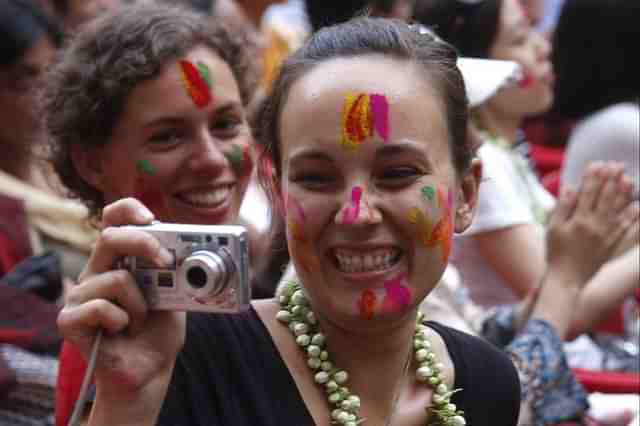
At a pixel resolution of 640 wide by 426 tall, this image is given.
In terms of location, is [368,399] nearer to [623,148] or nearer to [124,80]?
[124,80]

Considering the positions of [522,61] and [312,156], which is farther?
[522,61]

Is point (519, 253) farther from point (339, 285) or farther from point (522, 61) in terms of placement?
point (339, 285)

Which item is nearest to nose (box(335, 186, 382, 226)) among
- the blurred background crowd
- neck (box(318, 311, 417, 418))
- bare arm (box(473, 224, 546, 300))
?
neck (box(318, 311, 417, 418))

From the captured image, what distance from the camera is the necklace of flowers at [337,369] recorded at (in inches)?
59.1

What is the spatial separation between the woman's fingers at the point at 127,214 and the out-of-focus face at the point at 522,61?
2205 mm

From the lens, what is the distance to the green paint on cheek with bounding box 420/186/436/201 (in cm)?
149

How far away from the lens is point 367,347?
1558 mm

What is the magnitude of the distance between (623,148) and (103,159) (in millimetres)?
1640

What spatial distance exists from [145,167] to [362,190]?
2.49 ft

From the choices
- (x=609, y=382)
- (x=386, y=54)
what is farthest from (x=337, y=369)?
(x=609, y=382)

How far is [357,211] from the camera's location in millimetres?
1413

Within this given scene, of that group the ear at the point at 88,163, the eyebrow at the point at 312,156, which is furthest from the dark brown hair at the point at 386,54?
the ear at the point at 88,163

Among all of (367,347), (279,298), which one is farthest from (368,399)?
(279,298)

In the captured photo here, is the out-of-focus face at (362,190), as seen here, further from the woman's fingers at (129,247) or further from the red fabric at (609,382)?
the red fabric at (609,382)
